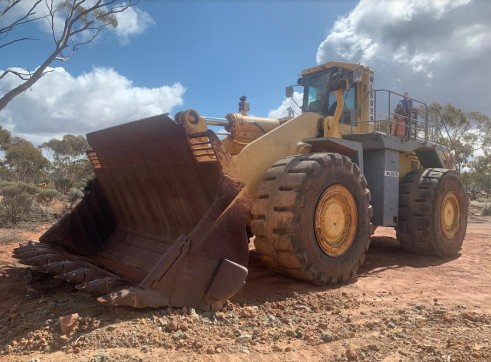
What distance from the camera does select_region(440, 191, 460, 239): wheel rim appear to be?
780 centimetres

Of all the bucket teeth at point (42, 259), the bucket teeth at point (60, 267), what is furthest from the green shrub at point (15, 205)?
the bucket teeth at point (60, 267)

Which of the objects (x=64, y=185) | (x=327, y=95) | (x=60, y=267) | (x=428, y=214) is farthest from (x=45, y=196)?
(x=428, y=214)

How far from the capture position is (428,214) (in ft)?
23.9

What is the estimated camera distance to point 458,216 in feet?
27.1

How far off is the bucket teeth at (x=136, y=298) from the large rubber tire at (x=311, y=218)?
4.76ft

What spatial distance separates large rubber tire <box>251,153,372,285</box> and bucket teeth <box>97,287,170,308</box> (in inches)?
57.1

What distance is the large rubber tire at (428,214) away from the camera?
7355mm

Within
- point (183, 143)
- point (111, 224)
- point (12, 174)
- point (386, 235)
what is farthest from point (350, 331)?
point (12, 174)

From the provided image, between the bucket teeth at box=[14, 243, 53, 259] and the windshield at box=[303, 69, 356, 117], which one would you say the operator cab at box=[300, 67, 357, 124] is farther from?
the bucket teeth at box=[14, 243, 53, 259]

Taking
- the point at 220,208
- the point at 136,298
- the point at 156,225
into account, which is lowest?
the point at 136,298

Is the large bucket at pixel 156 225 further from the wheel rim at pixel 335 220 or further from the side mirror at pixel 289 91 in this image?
the side mirror at pixel 289 91

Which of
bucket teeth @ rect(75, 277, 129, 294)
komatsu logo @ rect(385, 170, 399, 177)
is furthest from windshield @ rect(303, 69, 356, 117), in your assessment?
bucket teeth @ rect(75, 277, 129, 294)

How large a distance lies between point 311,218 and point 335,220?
1.95ft

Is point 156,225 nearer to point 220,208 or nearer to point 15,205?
point 220,208
